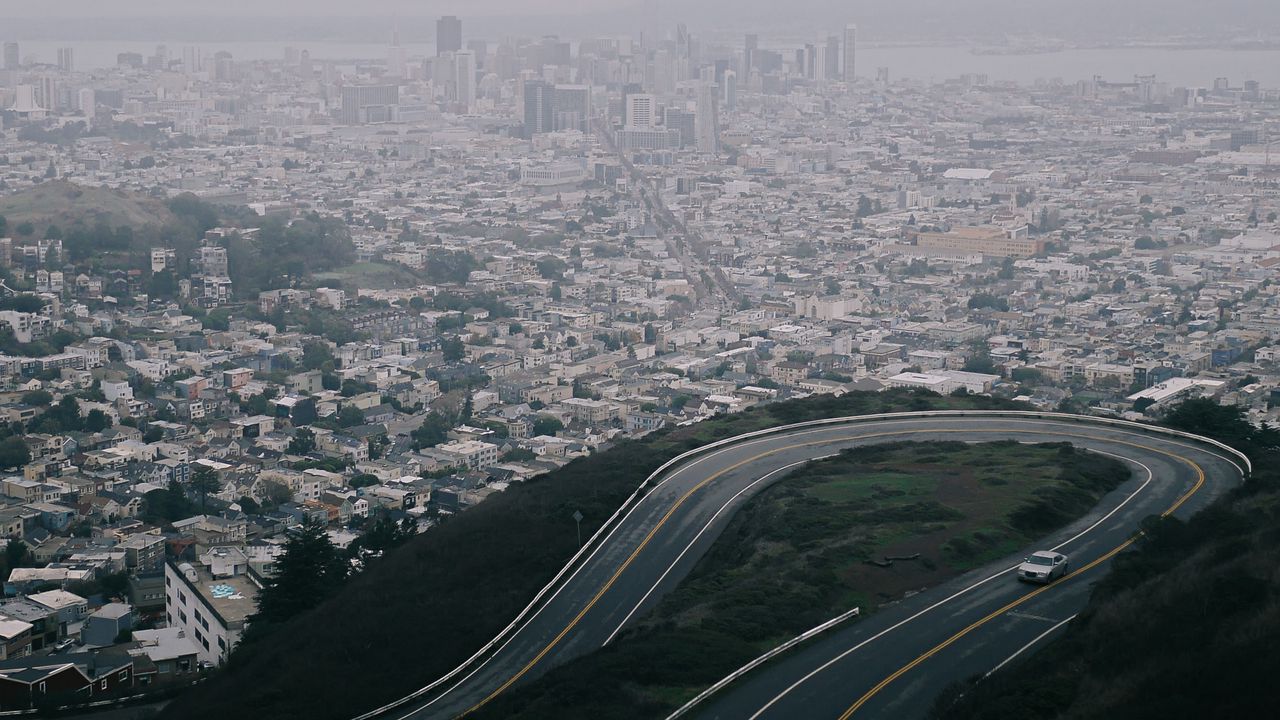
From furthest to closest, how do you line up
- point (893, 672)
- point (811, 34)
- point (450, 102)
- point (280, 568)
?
point (811, 34) → point (450, 102) → point (280, 568) → point (893, 672)

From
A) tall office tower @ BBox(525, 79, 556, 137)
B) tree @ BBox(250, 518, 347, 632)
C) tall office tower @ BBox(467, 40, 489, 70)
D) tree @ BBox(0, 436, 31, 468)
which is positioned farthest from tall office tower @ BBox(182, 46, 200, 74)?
tree @ BBox(250, 518, 347, 632)

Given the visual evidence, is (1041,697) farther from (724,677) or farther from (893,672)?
(724,677)

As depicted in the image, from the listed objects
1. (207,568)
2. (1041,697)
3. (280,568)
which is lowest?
(207,568)

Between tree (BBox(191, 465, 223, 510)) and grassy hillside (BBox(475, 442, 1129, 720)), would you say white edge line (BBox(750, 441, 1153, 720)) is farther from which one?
tree (BBox(191, 465, 223, 510))

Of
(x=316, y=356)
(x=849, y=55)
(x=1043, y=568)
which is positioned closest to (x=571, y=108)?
(x=849, y=55)

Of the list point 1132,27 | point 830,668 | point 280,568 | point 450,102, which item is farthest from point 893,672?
point 1132,27

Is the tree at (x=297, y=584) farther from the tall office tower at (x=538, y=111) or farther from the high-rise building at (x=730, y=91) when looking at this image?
the high-rise building at (x=730, y=91)

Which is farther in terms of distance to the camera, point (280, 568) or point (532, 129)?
point (532, 129)
